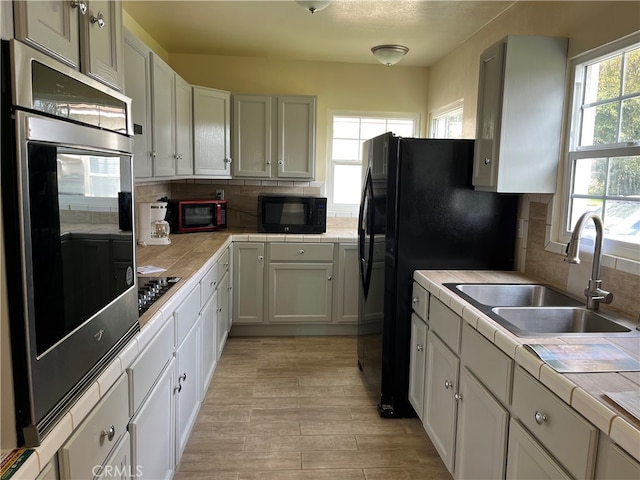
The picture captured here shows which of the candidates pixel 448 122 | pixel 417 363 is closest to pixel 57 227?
pixel 417 363

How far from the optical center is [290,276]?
3832 mm

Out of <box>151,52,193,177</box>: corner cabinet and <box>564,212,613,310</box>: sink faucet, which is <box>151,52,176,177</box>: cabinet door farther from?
<box>564,212,613,310</box>: sink faucet

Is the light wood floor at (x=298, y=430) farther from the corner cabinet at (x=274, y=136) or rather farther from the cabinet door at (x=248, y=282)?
the corner cabinet at (x=274, y=136)

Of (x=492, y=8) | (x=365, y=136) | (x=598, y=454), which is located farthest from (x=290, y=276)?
(x=598, y=454)

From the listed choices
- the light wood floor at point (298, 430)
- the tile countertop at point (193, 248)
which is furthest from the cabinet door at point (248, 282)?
the light wood floor at point (298, 430)

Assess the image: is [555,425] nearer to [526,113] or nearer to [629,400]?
[629,400]

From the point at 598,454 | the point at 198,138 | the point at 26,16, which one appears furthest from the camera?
the point at 198,138

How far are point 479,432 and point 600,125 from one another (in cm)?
145

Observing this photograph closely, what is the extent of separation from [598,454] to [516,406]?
1.24 feet

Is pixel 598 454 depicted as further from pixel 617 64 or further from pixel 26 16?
pixel 617 64

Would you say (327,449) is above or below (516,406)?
below

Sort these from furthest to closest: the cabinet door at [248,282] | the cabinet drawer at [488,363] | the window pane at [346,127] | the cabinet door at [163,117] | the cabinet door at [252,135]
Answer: the window pane at [346,127]
the cabinet door at [252,135]
the cabinet door at [248,282]
the cabinet door at [163,117]
the cabinet drawer at [488,363]

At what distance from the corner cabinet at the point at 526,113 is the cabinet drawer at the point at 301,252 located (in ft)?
5.81

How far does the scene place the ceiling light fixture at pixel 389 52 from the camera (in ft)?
11.5
